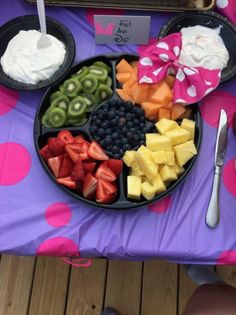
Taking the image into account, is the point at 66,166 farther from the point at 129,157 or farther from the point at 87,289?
the point at 87,289

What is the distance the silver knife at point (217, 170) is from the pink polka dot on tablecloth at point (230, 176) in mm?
19

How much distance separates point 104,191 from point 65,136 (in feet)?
0.45

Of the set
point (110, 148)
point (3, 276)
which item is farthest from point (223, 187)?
point (3, 276)

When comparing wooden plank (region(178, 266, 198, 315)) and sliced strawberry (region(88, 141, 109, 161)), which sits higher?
sliced strawberry (region(88, 141, 109, 161))

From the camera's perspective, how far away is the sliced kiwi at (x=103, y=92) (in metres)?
0.82

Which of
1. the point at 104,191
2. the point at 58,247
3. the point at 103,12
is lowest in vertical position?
the point at 58,247

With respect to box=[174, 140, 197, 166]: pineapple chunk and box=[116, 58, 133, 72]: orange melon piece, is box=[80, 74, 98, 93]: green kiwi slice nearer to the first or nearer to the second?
box=[116, 58, 133, 72]: orange melon piece

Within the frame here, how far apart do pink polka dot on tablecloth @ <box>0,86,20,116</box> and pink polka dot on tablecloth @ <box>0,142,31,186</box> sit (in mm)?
83

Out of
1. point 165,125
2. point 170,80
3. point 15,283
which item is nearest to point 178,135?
point 165,125

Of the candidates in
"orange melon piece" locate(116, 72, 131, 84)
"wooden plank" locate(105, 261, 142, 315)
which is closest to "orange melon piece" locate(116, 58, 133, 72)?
"orange melon piece" locate(116, 72, 131, 84)

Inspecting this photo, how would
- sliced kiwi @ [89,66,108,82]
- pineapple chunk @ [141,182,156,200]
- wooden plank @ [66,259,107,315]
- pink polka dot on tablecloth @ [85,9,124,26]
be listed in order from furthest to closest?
1. wooden plank @ [66,259,107,315]
2. pink polka dot on tablecloth @ [85,9,124,26]
3. sliced kiwi @ [89,66,108,82]
4. pineapple chunk @ [141,182,156,200]

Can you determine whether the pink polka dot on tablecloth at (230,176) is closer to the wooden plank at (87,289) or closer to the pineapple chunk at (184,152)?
the pineapple chunk at (184,152)

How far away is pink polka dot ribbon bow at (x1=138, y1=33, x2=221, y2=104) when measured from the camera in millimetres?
792

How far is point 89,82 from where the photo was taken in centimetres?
82
